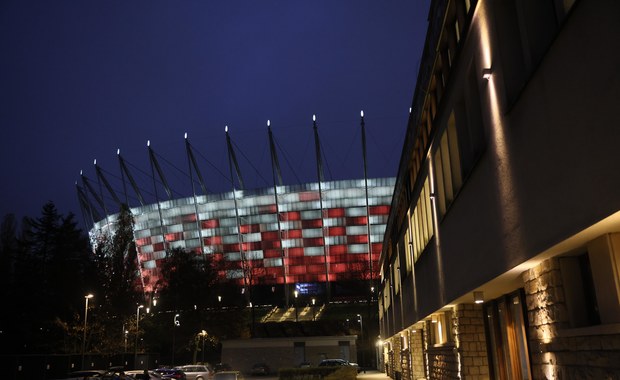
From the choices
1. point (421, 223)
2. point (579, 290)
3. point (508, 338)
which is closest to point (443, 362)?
point (421, 223)

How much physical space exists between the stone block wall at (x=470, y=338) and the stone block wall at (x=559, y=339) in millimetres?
5809

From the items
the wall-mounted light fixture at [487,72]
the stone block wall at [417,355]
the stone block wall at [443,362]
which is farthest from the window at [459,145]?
the stone block wall at [417,355]

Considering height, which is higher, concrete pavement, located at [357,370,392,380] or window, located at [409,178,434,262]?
window, located at [409,178,434,262]

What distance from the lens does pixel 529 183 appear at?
7.59 m

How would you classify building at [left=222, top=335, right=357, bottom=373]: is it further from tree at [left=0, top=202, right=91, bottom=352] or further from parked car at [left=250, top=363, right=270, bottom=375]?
tree at [left=0, top=202, right=91, bottom=352]

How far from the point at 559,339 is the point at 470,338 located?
27.1 ft

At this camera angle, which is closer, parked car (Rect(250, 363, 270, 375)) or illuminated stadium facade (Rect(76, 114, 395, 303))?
parked car (Rect(250, 363, 270, 375))

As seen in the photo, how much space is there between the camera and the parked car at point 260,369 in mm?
54844

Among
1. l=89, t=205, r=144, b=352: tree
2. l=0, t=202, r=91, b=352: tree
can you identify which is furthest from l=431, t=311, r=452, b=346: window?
l=0, t=202, r=91, b=352: tree

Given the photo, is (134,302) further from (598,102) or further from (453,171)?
(598,102)

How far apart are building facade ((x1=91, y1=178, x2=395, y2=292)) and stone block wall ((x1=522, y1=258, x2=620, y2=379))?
336 ft

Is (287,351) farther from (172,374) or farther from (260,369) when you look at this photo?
(172,374)

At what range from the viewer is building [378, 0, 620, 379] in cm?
568

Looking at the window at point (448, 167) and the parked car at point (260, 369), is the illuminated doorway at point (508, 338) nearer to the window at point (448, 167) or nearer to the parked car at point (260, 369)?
the window at point (448, 167)
